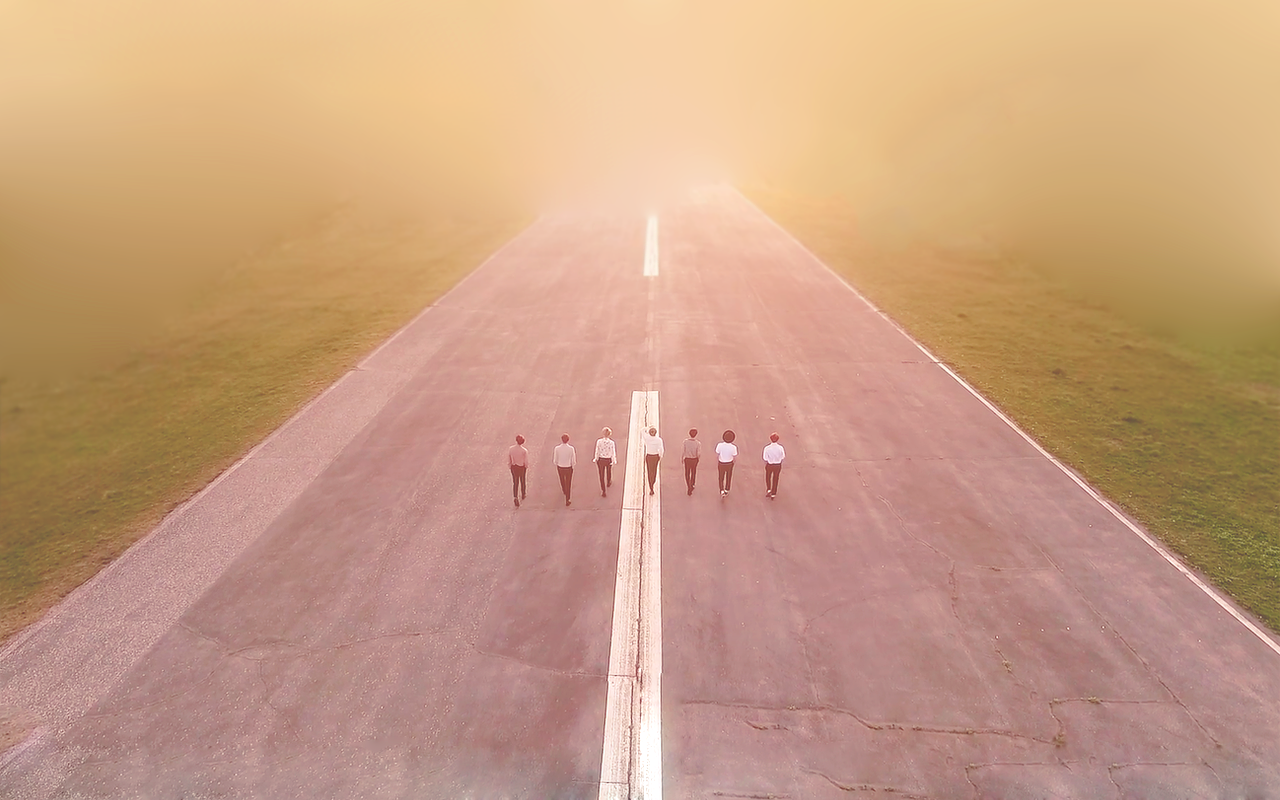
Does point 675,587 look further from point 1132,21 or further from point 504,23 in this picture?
point 504,23

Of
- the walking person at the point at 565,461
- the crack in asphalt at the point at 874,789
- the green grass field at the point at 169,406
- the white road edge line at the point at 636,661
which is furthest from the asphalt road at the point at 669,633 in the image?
the green grass field at the point at 169,406

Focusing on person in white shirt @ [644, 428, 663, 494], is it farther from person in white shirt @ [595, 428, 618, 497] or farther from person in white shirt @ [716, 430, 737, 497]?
person in white shirt @ [716, 430, 737, 497]

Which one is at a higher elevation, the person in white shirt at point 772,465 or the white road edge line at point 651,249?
the white road edge line at point 651,249

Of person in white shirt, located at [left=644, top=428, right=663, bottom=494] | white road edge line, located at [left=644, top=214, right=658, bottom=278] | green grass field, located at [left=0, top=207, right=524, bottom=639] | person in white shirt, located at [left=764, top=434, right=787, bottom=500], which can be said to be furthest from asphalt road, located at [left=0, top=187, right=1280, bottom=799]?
white road edge line, located at [left=644, top=214, right=658, bottom=278]

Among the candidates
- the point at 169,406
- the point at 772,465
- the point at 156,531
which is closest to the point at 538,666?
the point at 772,465

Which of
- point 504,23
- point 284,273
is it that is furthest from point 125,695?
point 504,23

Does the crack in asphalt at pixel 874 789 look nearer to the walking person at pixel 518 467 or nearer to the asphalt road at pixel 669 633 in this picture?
the asphalt road at pixel 669 633

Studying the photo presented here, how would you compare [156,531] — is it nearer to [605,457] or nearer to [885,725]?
[605,457]
